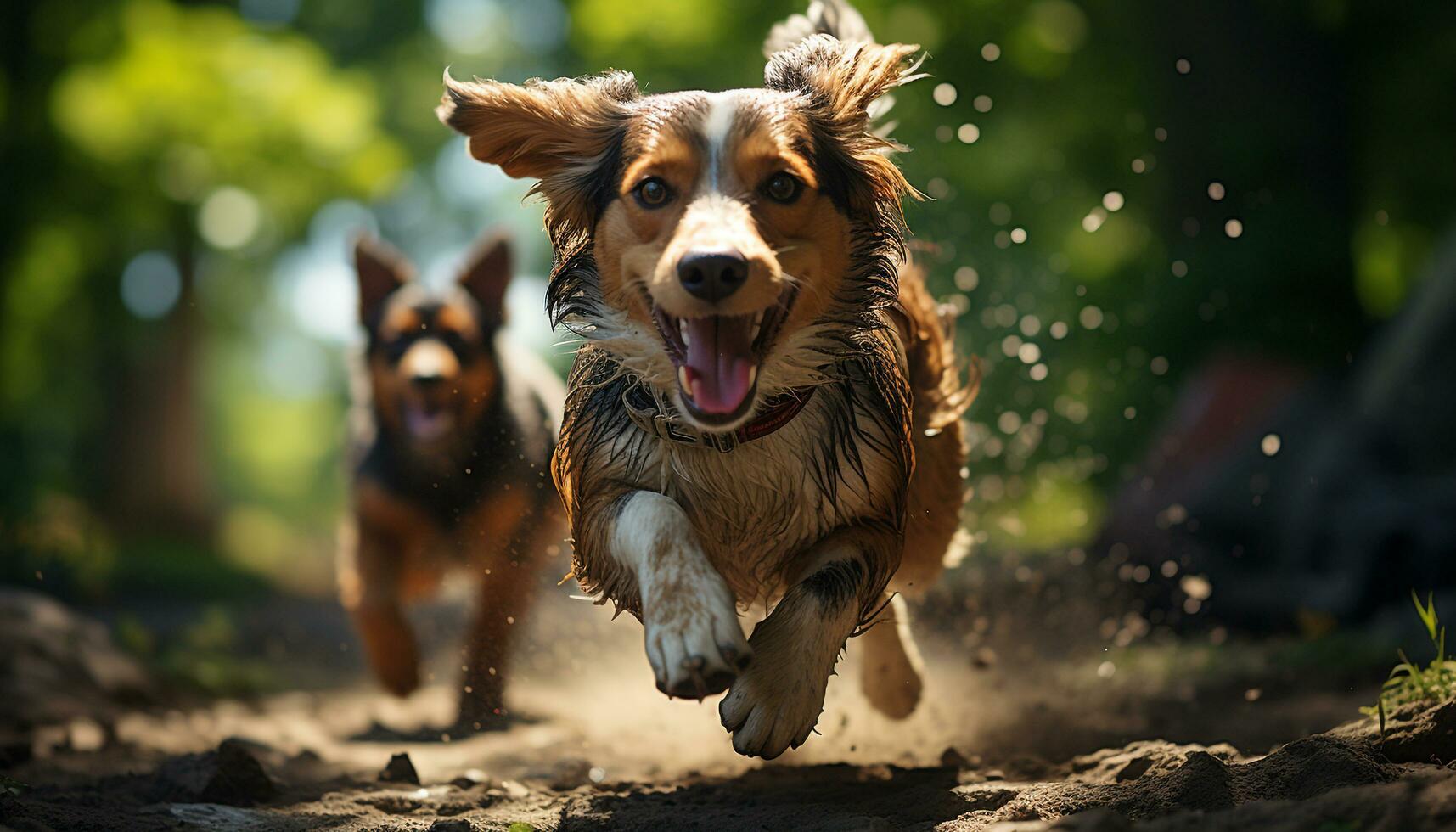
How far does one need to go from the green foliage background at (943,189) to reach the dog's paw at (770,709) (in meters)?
4.16

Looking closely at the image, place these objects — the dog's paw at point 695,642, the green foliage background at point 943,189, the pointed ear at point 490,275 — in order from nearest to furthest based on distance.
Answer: the dog's paw at point 695,642 → the pointed ear at point 490,275 → the green foliage background at point 943,189

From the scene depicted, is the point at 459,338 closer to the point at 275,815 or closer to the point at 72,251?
the point at 275,815

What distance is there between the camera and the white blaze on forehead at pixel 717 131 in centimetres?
348

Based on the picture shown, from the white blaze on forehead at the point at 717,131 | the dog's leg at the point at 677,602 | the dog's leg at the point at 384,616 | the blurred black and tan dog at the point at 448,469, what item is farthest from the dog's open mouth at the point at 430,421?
the white blaze on forehead at the point at 717,131

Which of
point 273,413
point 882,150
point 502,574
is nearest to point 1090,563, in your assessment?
point 502,574

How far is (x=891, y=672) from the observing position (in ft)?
15.5

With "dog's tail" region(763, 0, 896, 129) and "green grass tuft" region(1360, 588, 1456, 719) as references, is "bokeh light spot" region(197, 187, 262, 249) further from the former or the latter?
"green grass tuft" region(1360, 588, 1456, 719)

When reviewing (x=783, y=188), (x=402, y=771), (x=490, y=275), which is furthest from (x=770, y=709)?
(x=490, y=275)

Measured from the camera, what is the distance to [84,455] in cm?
1620

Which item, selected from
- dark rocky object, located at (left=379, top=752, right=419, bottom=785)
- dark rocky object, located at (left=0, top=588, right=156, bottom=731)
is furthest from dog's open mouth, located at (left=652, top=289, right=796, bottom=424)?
dark rocky object, located at (left=0, top=588, right=156, bottom=731)

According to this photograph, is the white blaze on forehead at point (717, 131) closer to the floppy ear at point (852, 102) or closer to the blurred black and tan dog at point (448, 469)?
the floppy ear at point (852, 102)

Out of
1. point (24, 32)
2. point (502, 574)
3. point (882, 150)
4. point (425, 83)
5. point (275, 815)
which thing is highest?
point (425, 83)

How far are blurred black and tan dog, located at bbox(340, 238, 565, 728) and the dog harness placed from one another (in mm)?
2160

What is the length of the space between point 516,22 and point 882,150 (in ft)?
51.7
